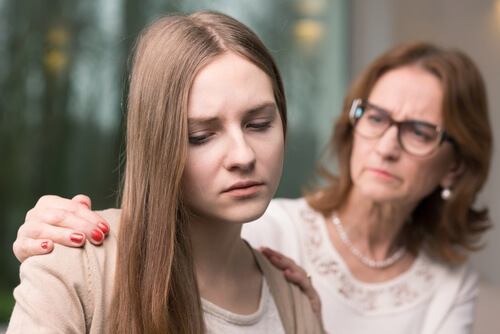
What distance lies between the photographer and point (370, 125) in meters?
2.35

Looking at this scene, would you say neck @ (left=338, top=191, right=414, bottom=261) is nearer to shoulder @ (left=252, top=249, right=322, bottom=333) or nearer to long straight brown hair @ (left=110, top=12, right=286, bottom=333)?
shoulder @ (left=252, top=249, right=322, bottom=333)

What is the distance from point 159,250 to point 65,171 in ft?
8.46

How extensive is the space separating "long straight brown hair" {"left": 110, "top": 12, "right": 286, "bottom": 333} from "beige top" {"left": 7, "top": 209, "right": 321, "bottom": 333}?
30mm

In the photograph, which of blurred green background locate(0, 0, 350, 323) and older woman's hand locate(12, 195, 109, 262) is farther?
blurred green background locate(0, 0, 350, 323)

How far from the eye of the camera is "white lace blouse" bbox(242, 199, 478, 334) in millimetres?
2418

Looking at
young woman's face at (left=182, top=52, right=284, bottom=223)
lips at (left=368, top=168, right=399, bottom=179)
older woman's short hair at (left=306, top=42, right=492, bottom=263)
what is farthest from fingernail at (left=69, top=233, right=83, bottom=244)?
older woman's short hair at (left=306, top=42, right=492, bottom=263)

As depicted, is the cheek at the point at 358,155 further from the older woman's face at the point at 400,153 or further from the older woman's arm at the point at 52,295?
the older woman's arm at the point at 52,295

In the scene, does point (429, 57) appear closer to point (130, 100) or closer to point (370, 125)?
point (370, 125)

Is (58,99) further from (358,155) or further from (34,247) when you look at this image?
(34,247)

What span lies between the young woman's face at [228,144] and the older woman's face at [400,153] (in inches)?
36.6

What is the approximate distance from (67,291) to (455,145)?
60.2 inches

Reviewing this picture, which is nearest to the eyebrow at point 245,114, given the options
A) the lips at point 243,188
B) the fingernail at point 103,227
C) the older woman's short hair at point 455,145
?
the lips at point 243,188

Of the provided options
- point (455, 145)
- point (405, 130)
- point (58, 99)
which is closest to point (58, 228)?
point (405, 130)

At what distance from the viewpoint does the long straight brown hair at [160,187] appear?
131cm
